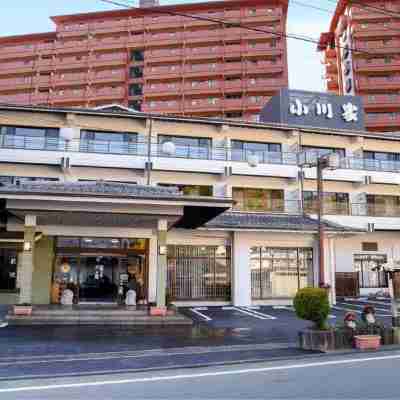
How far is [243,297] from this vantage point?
2200cm

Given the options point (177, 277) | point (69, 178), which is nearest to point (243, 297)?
point (177, 277)

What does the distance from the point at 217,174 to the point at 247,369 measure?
18950mm

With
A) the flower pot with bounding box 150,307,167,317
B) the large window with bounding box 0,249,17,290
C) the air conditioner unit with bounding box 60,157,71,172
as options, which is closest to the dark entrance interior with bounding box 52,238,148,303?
the large window with bounding box 0,249,17,290

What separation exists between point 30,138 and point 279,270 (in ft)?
55.0

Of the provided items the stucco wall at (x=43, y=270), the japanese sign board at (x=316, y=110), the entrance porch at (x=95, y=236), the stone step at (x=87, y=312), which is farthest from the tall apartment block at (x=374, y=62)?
the stone step at (x=87, y=312)

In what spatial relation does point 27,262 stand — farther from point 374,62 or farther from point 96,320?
point 374,62

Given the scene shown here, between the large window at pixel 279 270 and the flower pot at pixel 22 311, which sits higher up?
the large window at pixel 279 270

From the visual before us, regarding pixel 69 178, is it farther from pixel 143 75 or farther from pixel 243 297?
pixel 143 75

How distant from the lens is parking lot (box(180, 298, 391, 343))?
13.6m

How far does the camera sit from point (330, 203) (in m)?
29.0

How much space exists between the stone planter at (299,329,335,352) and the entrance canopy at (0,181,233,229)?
6.23 metres

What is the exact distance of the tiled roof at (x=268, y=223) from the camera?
2156 cm

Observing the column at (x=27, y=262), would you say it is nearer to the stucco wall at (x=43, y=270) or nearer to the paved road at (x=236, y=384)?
the stucco wall at (x=43, y=270)

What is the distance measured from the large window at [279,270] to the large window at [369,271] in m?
7.35
